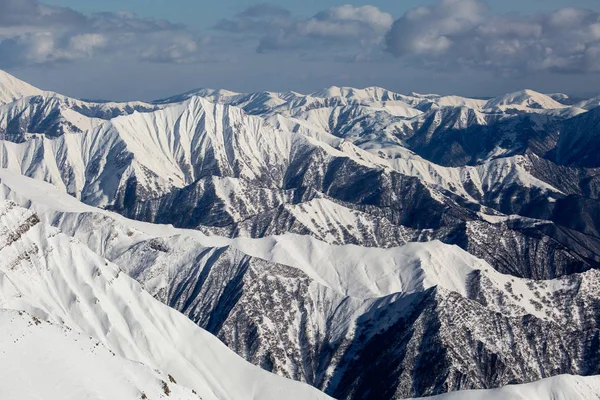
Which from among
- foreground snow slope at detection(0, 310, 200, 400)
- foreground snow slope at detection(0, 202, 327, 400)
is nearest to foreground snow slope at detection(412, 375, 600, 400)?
foreground snow slope at detection(0, 202, 327, 400)

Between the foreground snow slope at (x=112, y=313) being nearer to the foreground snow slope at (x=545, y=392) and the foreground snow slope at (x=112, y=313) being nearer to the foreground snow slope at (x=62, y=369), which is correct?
the foreground snow slope at (x=545, y=392)

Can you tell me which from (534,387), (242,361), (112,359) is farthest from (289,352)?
(112,359)

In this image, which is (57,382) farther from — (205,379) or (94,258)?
(94,258)

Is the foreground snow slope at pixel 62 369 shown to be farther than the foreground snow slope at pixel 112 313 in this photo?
No

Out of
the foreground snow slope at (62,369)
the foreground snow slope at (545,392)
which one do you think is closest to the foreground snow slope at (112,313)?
the foreground snow slope at (545,392)

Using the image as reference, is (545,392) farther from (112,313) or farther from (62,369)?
(62,369)

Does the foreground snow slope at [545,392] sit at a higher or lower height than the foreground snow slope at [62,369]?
lower

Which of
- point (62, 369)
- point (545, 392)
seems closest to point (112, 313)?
point (62, 369)
